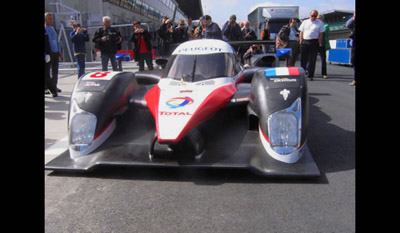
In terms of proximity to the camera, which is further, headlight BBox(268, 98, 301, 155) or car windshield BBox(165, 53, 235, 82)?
car windshield BBox(165, 53, 235, 82)

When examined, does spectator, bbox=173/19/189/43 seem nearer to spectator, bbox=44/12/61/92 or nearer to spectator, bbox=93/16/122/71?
spectator, bbox=93/16/122/71

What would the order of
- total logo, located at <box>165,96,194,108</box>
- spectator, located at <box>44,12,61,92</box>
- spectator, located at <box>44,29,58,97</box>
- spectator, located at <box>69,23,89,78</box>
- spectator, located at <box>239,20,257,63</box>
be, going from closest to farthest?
total logo, located at <box>165,96,194,108</box>, spectator, located at <box>44,29,58,97</box>, spectator, located at <box>44,12,61,92</box>, spectator, located at <box>69,23,89,78</box>, spectator, located at <box>239,20,257,63</box>

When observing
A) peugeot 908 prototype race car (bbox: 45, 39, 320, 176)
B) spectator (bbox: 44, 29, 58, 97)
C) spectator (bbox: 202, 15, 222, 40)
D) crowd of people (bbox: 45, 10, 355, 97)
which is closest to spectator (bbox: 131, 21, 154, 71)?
crowd of people (bbox: 45, 10, 355, 97)

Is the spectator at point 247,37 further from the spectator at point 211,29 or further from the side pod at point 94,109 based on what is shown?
the side pod at point 94,109

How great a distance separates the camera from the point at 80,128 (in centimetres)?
365

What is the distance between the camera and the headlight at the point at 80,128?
11.6 ft

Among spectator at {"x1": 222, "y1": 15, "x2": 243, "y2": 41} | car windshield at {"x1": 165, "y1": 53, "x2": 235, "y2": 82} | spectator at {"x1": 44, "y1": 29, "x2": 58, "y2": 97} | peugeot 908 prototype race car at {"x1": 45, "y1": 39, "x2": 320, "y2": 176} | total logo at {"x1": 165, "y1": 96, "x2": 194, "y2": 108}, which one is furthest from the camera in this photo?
spectator at {"x1": 222, "y1": 15, "x2": 243, "y2": 41}

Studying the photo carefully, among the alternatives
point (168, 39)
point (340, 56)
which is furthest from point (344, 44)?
Result: point (168, 39)

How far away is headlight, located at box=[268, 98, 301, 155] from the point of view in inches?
129

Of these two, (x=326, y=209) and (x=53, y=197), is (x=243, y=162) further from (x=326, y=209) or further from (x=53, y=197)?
(x=53, y=197)

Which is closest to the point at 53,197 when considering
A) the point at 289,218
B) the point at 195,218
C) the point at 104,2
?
the point at 195,218

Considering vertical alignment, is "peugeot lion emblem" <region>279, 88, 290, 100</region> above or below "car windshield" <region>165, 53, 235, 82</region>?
below
